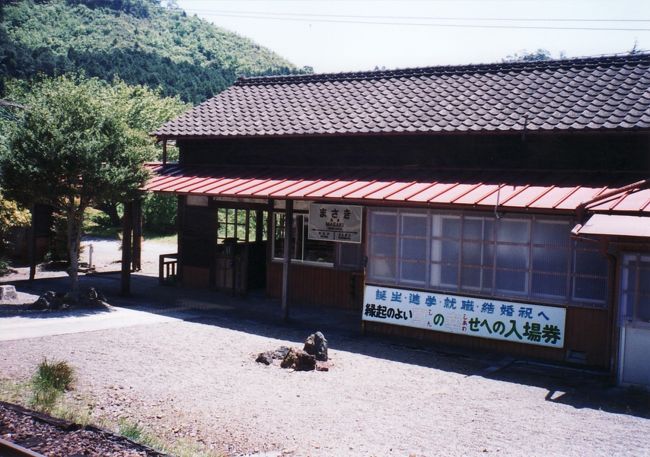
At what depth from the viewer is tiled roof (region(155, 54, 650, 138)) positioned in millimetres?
12711

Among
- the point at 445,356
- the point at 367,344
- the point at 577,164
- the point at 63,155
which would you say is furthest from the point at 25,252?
the point at 577,164

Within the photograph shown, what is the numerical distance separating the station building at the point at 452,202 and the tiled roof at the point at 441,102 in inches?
2.2

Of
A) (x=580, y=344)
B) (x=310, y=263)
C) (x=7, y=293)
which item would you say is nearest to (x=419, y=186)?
(x=580, y=344)

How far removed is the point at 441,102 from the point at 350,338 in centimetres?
605

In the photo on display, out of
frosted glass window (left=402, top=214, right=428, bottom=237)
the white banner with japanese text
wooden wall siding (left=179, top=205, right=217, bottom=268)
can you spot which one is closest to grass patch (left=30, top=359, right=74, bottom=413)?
the white banner with japanese text

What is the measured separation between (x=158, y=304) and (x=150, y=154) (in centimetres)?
358

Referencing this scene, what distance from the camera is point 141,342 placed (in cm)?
1148

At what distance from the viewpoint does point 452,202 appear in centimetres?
1100

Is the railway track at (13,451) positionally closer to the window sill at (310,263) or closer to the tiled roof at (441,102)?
the window sill at (310,263)

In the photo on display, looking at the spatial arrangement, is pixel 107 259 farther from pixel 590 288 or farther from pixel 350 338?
pixel 590 288

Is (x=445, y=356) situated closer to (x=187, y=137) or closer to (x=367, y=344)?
(x=367, y=344)

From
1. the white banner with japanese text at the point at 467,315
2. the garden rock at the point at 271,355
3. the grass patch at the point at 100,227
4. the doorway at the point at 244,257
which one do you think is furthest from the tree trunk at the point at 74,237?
the grass patch at the point at 100,227

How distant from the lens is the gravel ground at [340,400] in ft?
23.0

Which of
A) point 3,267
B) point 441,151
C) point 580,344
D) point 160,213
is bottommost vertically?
point 580,344
